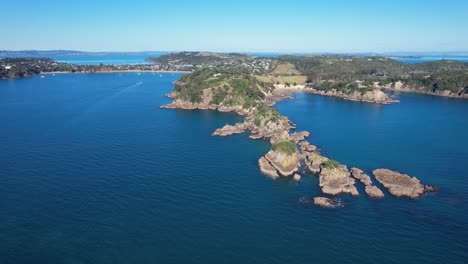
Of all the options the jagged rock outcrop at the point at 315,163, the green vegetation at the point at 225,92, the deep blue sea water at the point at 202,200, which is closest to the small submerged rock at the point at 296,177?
the deep blue sea water at the point at 202,200

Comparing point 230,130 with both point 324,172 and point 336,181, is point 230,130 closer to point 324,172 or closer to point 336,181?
point 324,172

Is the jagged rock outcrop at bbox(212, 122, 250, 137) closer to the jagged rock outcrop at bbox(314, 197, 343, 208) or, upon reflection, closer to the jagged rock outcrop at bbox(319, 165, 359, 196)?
the jagged rock outcrop at bbox(319, 165, 359, 196)

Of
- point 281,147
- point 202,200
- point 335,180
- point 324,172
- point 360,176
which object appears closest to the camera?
point 202,200

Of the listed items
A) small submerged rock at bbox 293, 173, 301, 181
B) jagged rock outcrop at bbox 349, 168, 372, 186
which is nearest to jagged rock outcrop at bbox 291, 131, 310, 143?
jagged rock outcrop at bbox 349, 168, 372, 186

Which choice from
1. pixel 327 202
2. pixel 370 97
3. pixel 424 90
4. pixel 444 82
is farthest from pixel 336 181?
pixel 424 90

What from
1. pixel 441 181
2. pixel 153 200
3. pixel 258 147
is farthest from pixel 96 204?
pixel 441 181

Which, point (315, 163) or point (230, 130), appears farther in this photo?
point (230, 130)

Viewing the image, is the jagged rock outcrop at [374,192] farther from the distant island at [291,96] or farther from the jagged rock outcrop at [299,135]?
the jagged rock outcrop at [299,135]
